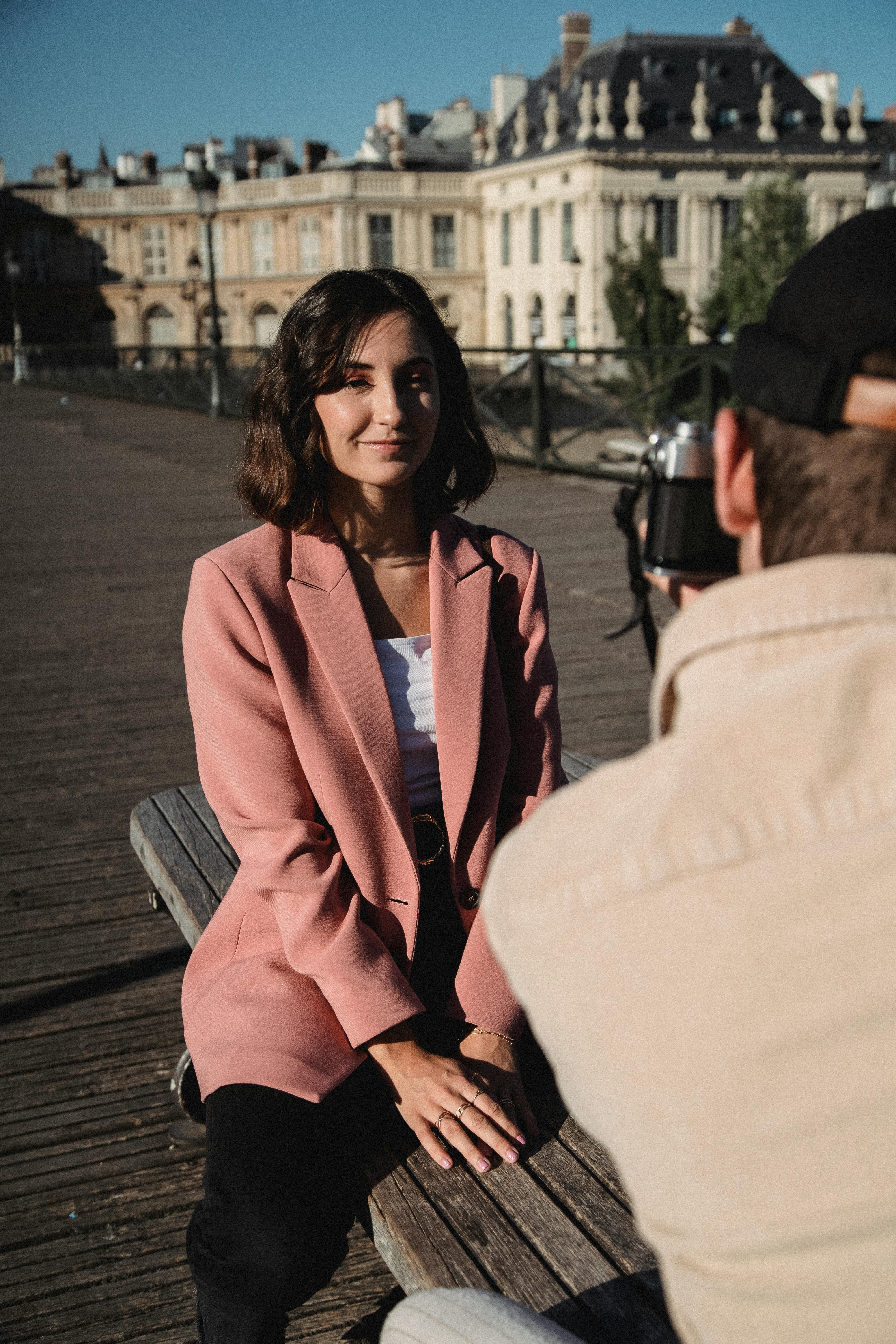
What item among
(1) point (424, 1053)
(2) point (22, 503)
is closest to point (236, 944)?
(1) point (424, 1053)

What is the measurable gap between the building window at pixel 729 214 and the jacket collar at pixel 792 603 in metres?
58.0

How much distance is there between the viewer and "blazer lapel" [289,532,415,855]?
177 centimetres

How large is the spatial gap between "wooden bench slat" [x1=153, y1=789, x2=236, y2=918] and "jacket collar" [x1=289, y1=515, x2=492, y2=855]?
21.3 inches

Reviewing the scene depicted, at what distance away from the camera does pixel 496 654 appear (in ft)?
6.42

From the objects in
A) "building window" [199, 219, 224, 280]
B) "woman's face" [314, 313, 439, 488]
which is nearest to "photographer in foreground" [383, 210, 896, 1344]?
"woman's face" [314, 313, 439, 488]

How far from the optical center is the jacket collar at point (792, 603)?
26.2 inches

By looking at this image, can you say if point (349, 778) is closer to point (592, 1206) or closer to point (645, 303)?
point (592, 1206)

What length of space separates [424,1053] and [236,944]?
14.0 inches

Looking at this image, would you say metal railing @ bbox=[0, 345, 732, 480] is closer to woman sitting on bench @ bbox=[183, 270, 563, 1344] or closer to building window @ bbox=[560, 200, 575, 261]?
woman sitting on bench @ bbox=[183, 270, 563, 1344]

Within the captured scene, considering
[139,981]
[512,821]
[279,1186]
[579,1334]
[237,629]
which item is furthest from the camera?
[139,981]

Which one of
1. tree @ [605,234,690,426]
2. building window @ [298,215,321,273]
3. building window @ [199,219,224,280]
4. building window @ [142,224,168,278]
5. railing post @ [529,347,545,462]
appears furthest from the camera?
building window @ [142,224,168,278]

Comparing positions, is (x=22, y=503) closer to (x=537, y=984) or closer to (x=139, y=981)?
(x=139, y=981)

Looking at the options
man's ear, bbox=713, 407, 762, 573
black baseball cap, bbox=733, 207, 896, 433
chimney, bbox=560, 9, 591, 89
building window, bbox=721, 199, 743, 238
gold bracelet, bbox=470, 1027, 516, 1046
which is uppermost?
chimney, bbox=560, 9, 591, 89

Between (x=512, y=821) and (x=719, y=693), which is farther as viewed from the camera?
(x=512, y=821)
